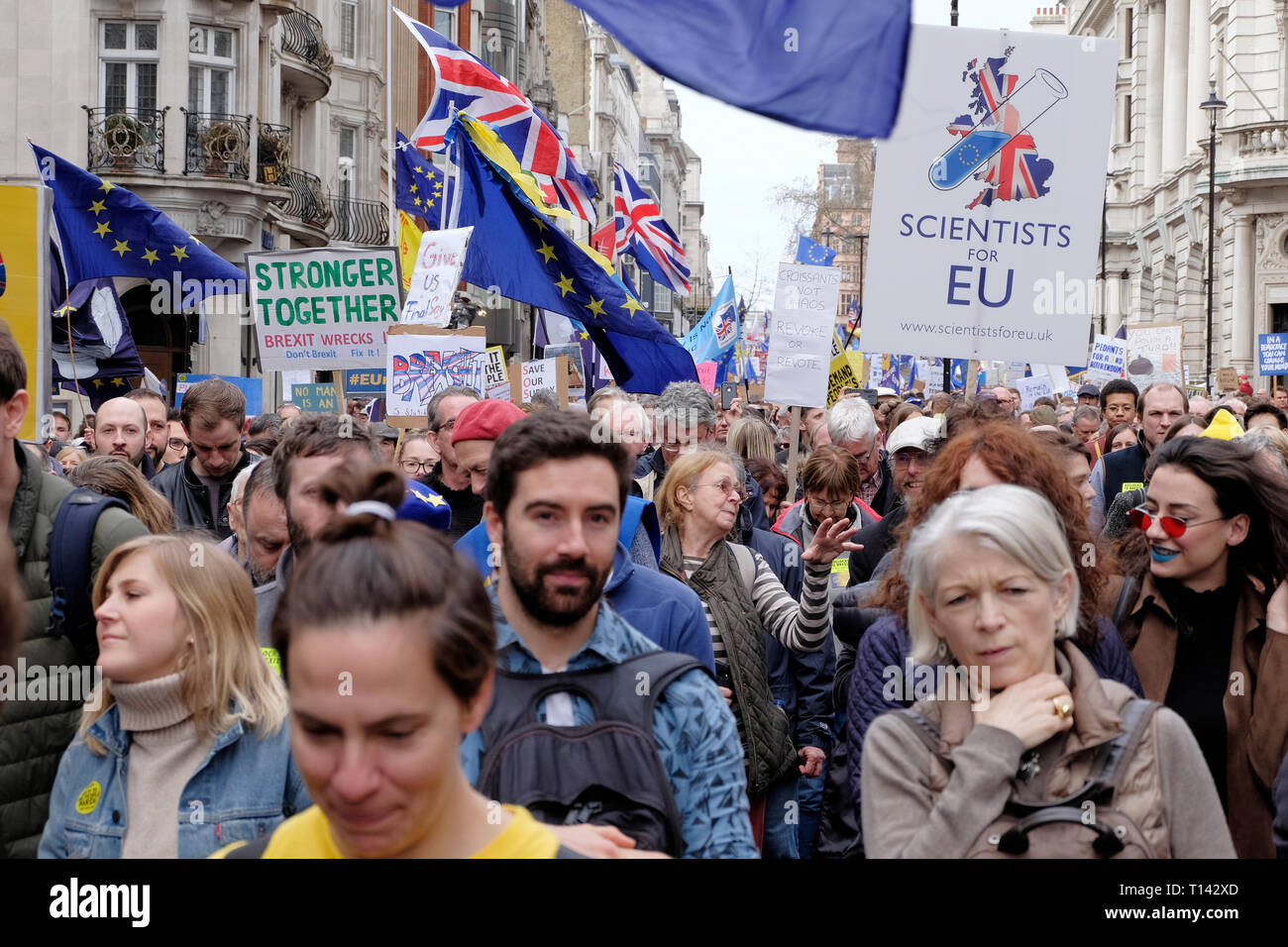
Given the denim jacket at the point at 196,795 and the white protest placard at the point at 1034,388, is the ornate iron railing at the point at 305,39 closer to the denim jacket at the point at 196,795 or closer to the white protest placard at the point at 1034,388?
the white protest placard at the point at 1034,388

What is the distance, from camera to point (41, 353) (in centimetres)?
680

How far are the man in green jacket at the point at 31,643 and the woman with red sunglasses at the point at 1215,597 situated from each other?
2.77 m

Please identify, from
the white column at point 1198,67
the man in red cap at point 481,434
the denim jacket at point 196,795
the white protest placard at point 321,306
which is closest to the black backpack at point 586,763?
the denim jacket at point 196,795

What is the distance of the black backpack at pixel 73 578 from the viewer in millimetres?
4148

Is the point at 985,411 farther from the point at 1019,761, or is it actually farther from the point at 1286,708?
the point at 1019,761

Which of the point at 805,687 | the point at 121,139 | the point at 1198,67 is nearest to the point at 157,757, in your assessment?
the point at 805,687

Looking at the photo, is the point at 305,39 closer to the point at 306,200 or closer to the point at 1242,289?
the point at 306,200

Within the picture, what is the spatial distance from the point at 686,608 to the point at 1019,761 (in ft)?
4.39

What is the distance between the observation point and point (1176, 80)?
186ft

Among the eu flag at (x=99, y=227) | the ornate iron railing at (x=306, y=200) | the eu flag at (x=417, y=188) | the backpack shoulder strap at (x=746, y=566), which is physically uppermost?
the ornate iron railing at (x=306, y=200)

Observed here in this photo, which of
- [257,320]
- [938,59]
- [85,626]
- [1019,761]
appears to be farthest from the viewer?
[257,320]
